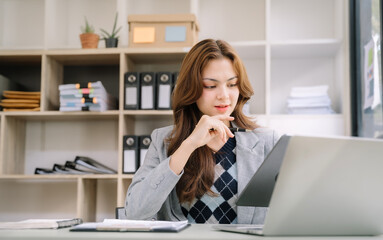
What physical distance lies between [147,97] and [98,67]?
24.4 inches

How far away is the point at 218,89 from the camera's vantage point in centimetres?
160

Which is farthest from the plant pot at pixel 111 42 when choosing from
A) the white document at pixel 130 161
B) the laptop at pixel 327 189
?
the laptop at pixel 327 189

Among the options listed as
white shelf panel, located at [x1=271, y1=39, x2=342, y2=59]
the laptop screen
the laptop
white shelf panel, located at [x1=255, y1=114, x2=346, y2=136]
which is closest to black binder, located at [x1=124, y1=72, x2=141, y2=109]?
white shelf panel, located at [x1=255, y1=114, x2=346, y2=136]

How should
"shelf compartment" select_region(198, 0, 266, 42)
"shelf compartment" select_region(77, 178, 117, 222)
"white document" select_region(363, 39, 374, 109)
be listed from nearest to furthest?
"white document" select_region(363, 39, 374, 109) → "shelf compartment" select_region(77, 178, 117, 222) → "shelf compartment" select_region(198, 0, 266, 42)

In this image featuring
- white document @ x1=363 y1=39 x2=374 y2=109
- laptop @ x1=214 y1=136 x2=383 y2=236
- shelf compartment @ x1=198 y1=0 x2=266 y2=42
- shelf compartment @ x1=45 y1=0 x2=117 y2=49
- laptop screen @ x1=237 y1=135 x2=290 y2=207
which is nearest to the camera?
laptop @ x1=214 y1=136 x2=383 y2=236

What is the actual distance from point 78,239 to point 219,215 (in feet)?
2.75

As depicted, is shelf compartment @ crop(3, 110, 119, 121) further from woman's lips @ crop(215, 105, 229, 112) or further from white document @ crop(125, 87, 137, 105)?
woman's lips @ crop(215, 105, 229, 112)

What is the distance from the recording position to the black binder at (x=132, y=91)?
2.93m

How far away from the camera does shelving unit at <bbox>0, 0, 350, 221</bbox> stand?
120 inches

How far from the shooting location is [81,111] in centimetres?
295

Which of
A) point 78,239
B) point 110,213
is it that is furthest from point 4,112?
point 78,239

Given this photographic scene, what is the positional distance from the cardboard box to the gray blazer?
4.42ft

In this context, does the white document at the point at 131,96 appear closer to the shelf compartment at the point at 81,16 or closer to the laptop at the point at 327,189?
the shelf compartment at the point at 81,16

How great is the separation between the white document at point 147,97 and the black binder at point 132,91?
0.03 m
